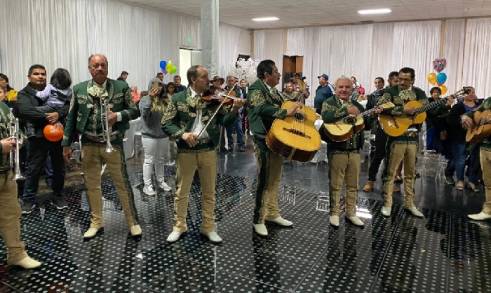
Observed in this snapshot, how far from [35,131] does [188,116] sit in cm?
196

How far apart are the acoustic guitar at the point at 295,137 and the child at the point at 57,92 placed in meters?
2.41

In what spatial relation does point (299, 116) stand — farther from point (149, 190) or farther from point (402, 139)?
point (149, 190)

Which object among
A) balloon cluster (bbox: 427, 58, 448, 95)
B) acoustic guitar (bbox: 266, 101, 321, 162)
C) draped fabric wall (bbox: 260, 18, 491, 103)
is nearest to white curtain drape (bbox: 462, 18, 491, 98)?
draped fabric wall (bbox: 260, 18, 491, 103)

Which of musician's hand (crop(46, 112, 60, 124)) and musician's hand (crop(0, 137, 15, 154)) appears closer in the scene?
musician's hand (crop(0, 137, 15, 154))

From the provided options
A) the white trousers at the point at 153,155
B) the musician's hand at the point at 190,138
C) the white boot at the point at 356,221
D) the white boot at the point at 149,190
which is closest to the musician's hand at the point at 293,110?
the musician's hand at the point at 190,138

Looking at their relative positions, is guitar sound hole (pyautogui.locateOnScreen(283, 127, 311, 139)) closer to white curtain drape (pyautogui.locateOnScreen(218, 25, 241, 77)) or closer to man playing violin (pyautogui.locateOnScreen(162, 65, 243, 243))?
man playing violin (pyautogui.locateOnScreen(162, 65, 243, 243))

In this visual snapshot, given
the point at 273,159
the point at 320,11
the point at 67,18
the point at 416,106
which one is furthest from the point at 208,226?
the point at 320,11

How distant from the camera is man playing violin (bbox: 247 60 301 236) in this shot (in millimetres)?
3604

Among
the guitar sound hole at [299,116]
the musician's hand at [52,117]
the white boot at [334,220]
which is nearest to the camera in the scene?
the guitar sound hole at [299,116]

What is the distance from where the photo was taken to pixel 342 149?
3967mm

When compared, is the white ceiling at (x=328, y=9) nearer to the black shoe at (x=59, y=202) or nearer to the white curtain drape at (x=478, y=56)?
the white curtain drape at (x=478, y=56)

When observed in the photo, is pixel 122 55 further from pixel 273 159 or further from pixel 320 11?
pixel 273 159

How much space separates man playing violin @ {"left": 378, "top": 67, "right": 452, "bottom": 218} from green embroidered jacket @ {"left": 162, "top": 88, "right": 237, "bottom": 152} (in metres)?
1.87

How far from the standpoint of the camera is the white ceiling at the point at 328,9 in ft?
32.1
